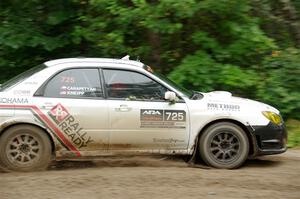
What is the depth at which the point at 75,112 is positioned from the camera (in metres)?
7.33

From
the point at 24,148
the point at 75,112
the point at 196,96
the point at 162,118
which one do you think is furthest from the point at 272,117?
the point at 24,148

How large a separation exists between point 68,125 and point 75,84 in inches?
23.8

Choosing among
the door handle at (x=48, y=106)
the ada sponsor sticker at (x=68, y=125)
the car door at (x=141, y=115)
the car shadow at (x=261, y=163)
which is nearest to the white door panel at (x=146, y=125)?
the car door at (x=141, y=115)

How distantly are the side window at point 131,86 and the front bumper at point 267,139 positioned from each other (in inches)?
57.4

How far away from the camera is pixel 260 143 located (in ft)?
25.1

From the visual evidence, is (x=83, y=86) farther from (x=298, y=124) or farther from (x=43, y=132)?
(x=298, y=124)

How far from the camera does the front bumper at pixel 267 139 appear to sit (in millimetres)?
7621

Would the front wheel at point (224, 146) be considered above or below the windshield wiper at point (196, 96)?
below

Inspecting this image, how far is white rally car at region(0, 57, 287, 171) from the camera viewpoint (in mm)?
7297

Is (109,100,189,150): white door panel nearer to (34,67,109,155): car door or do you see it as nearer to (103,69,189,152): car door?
(103,69,189,152): car door

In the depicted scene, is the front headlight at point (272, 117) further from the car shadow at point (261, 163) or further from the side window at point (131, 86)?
the side window at point (131, 86)

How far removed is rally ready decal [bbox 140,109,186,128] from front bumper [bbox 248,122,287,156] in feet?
3.32

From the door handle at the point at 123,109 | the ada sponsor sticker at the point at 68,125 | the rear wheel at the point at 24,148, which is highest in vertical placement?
the door handle at the point at 123,109

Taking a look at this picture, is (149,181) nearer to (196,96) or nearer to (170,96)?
(170,96)
